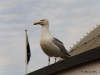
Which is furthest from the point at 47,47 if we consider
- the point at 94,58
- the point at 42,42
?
the point at 94,58

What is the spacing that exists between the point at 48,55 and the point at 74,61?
1.56m

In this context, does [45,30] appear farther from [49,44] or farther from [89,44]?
[89,44]

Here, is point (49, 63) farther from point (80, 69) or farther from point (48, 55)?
point (80, 69)

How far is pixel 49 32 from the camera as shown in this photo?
37.2 feet

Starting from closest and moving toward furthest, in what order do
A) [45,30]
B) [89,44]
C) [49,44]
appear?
[49,44] → [45,30] → [89,44]

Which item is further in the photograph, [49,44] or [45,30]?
[45,30]

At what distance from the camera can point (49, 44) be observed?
10953mm

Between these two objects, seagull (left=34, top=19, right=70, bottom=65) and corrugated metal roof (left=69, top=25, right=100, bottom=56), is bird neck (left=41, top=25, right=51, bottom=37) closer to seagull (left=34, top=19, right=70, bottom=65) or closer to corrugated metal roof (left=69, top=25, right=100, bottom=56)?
seagull (left=34, top=19, right=70, bottom=65)

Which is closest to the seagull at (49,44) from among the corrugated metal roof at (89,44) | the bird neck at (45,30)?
the bird neck at (45,30)

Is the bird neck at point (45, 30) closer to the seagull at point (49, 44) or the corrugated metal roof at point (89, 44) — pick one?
the seagull at point (49, 44)

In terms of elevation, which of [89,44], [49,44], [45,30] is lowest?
[89,44]

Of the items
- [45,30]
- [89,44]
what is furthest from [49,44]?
[89,44]

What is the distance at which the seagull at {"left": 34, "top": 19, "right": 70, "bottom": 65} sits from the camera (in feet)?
35.9

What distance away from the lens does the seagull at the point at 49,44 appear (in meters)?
10.9
